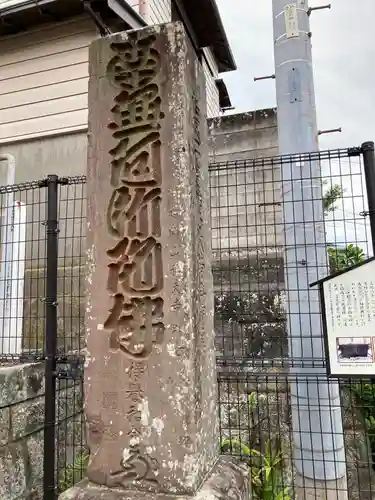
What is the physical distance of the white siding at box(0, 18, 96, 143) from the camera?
6211 mm

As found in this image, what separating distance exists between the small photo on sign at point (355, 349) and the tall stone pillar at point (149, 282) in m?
0.95

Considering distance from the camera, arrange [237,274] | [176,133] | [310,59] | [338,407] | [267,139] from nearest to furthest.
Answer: [176,133], [338,407], [310,59], [237,274], [267,139]

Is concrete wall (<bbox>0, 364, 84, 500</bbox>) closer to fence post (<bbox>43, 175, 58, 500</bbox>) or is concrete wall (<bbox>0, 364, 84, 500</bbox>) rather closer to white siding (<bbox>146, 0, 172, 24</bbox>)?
fence post (<bbox>43, 175, 58, 500</bbox>)

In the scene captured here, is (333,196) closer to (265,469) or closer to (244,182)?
(244,182)

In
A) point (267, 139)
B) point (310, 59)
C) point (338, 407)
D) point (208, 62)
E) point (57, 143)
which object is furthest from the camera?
point (208, 62)

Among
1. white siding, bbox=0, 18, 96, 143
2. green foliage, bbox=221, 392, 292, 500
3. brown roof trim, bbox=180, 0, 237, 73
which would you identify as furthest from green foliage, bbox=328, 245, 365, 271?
brown roof trim, bbox=180, 0, 237, 73

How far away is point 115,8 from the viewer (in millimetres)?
5941

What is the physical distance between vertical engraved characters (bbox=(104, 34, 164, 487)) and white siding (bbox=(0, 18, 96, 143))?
12.2 ft

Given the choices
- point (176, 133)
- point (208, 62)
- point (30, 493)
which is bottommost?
point (30, 493)

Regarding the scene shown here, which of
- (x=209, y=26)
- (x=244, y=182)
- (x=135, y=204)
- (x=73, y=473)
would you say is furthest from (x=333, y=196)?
(x=209, y=26)

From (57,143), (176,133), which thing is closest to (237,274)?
(176,133)

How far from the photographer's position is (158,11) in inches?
279

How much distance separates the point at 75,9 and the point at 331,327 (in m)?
5.69

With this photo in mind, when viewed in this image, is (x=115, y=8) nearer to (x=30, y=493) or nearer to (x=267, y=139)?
(x=267, y=139)
